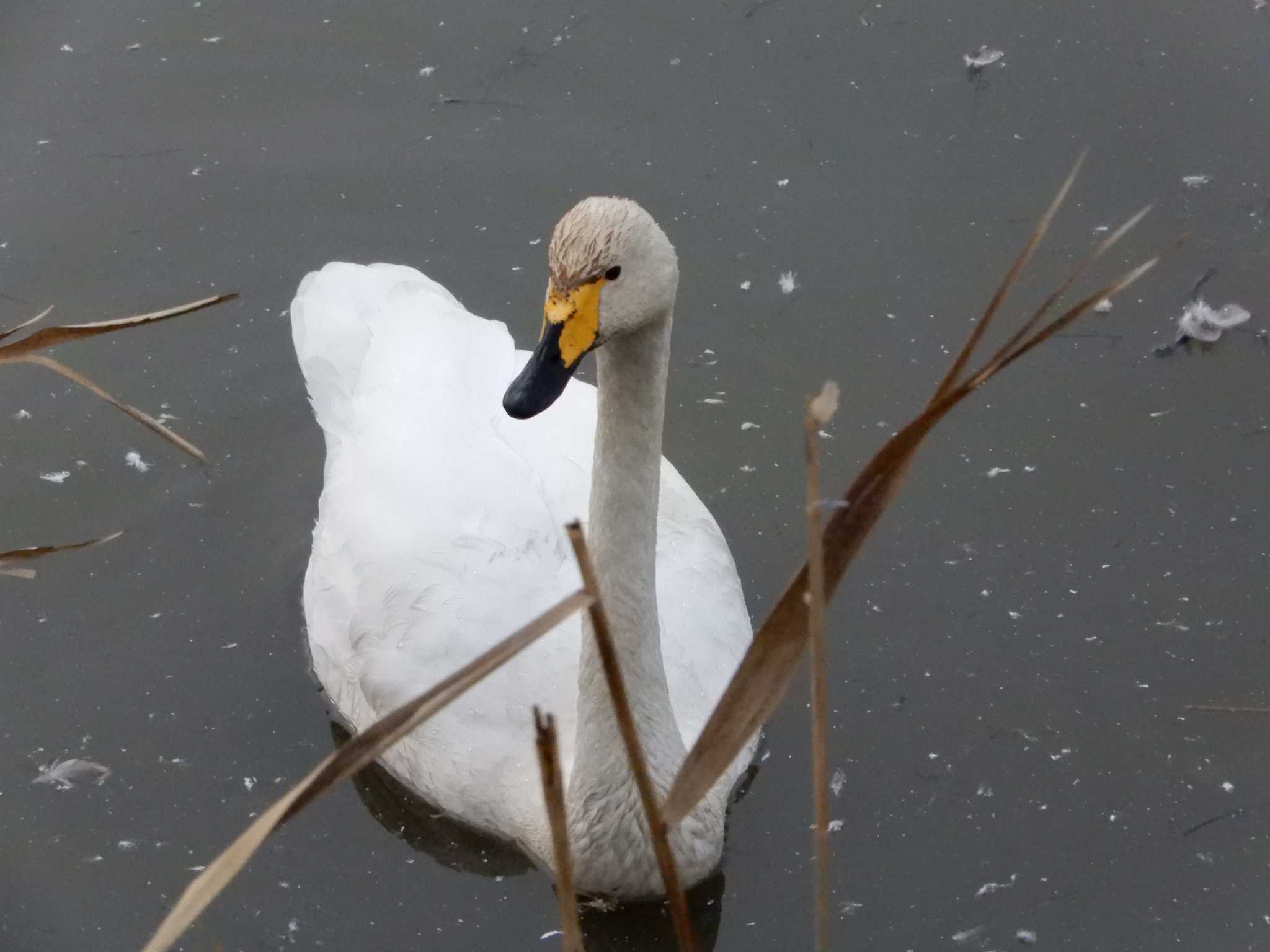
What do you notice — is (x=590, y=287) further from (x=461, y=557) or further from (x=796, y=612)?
(x=461, y=557)

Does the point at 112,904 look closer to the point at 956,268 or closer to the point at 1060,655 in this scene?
the point at 1060,655

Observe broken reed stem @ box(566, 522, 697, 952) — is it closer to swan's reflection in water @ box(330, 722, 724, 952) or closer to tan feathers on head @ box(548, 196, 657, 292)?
tan feathers on head @ box(548, 196, 657, 292)

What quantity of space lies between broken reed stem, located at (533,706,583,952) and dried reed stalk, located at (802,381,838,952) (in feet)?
1.13

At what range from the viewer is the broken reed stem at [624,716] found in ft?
5.93

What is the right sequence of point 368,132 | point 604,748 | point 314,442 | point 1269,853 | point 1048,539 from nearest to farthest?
point 604,748
point 1269,853
point 1048,539
point 314,442
point 368,132

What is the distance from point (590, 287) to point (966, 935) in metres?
2.07

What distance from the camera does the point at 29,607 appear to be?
16.7 feet

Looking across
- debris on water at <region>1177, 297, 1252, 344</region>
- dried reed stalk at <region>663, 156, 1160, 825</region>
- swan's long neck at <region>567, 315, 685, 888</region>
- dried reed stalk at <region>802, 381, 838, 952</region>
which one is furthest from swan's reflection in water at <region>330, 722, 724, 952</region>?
debris on water at <region>1177, 297, 1252, 344</region>

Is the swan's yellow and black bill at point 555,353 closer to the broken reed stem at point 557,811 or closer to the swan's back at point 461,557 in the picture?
the swan's back at point 461,557

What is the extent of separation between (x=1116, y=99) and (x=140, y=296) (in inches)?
160

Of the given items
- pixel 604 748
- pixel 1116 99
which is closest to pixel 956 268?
pixel 1116 99

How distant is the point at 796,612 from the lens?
2.04 metres

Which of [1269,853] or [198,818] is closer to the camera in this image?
[1269,853]

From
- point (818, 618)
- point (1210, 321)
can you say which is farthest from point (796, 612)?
point (1210, 321)
